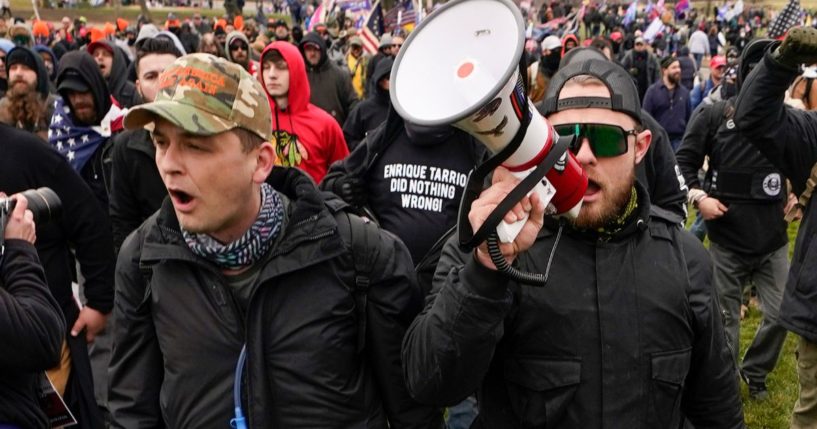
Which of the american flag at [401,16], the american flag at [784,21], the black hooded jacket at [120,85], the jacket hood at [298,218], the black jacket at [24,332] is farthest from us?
the american flag at [401,16]

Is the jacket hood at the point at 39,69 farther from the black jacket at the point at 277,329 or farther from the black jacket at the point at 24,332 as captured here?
the black jacket at the point at 277,329

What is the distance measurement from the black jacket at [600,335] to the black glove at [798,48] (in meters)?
1.06

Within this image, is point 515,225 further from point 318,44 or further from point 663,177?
point 318,44

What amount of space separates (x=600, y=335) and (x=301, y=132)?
3122 millimetres

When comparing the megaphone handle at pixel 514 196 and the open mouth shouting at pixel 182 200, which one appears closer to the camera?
the megaphone handle at pixel 514 196

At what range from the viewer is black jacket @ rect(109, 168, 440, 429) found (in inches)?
76.7

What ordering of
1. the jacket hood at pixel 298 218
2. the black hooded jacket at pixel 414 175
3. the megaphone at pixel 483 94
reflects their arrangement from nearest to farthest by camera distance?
the megaphone at pixel 483 94 < the jacket hood at pixel 298 218 < the black hooded jacket at pixel 414 175

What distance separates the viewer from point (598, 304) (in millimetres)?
1944

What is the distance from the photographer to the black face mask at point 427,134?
149 inches

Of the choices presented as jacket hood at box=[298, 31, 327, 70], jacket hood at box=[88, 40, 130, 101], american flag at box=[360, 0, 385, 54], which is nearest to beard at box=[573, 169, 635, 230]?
jacket hood at box=[88, 40, 130, 101]

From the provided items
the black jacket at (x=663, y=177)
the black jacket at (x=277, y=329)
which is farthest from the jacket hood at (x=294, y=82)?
the black jacket at (x=277, y=329)

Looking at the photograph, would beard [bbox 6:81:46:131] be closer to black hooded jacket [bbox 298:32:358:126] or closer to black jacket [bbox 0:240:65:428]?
black jacket [bbox 0:240:65:428]

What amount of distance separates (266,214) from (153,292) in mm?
358

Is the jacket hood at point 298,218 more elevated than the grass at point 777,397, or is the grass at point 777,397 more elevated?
the jacket hood at point 298,218
